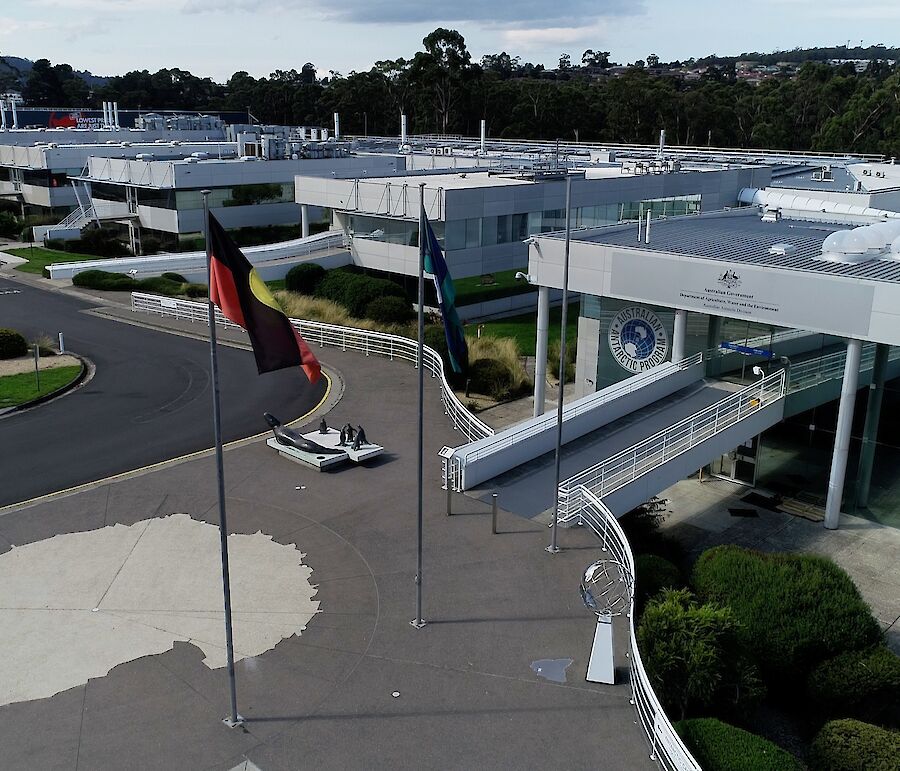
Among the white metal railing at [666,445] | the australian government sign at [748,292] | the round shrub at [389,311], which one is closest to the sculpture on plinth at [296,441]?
the white metal railing at [666,445]

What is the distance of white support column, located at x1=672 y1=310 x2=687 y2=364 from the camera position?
26.2 meters

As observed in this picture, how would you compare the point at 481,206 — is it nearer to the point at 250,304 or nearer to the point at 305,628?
the point at 305,628

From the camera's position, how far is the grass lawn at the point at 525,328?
40031 millimetres

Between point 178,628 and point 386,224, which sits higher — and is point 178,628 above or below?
below

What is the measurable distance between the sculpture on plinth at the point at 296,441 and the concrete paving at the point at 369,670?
1.76 meters

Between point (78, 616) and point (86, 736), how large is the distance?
344cm

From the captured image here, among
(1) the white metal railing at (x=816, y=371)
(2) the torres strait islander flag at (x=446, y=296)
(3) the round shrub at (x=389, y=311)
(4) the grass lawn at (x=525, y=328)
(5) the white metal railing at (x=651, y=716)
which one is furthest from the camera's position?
(4) the grass lawn at (x=525, y=328)

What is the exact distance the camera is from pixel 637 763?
36.9 ft

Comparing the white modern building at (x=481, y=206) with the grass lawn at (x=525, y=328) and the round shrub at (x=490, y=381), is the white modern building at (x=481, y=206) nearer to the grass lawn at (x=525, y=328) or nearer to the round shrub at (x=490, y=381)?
the grass lawn at (x=525, y=328)

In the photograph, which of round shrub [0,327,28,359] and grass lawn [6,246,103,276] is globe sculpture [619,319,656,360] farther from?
grass lawn [6,246,103,276]

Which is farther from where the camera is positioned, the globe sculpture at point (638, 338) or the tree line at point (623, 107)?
the tree line at point (623, 107)

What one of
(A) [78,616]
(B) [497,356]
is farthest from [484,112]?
(A) [78,616]

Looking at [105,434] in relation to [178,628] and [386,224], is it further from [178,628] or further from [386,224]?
[386,224]

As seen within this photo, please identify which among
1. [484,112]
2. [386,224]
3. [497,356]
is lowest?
[497,356]
